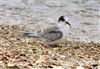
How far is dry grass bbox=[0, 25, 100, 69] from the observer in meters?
7.01

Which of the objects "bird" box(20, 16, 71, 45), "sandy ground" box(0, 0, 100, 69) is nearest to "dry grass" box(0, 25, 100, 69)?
"sandy ground" box(0, 0, 100, 69)

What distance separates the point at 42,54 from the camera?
802 centimetres

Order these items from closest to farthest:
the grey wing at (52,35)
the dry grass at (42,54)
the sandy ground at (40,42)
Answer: the dry grass at (42,54) → the sandy ground at (40,42) → the grey wing at (52,35)

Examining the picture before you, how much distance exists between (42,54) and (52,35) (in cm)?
129

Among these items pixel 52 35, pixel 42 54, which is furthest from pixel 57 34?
pixel 42 54

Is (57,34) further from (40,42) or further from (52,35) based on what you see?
Answer: (40,42)

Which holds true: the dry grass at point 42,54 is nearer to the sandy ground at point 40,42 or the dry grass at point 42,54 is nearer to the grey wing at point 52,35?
the sandy ground at point 40,42

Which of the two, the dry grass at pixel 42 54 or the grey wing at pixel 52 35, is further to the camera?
the grey wing at pixel 52 35

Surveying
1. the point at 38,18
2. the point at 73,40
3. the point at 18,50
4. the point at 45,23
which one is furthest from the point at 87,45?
the point at 38,18

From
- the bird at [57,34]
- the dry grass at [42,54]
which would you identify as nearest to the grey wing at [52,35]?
the bird at [57,34]

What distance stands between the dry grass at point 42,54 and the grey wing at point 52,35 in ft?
0.64

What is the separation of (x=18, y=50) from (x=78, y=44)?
226 centimetres

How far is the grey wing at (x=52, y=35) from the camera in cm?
920

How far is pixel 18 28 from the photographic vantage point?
12188 millimetres
